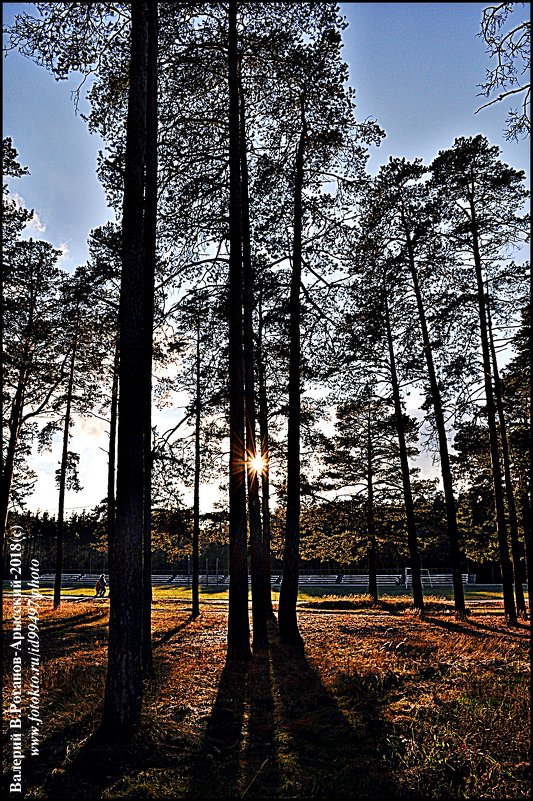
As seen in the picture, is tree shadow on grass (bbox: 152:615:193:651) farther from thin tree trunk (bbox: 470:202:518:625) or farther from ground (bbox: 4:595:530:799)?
thin tree trunk (bbox: 470:202:518:625)

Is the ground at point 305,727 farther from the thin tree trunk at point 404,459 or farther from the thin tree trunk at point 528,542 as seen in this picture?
the thin tree trunk at point 404,459

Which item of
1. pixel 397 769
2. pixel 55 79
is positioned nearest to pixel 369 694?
pixel 397 769

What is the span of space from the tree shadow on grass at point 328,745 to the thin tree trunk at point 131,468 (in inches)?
71.1

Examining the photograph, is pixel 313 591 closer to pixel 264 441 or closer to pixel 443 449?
pixel 443 449

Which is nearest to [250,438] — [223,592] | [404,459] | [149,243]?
[149,243]

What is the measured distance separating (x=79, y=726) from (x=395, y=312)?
16377 mm

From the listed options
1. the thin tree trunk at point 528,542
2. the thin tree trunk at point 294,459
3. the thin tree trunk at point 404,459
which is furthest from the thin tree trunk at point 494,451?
the thin tree trunk at point 294,459

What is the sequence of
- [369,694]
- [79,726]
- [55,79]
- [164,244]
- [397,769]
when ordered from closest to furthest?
[397,769]
[79,726]
[369,694]
[55,79]
[164,244]

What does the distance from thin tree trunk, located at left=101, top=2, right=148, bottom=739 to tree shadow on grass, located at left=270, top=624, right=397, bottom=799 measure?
1805mm

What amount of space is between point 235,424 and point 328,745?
6.53 m

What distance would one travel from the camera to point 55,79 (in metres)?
9.27

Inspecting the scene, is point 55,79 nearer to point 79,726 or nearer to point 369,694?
point 79,726

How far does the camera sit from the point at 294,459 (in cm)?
1345

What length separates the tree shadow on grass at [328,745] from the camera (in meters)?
4.91
